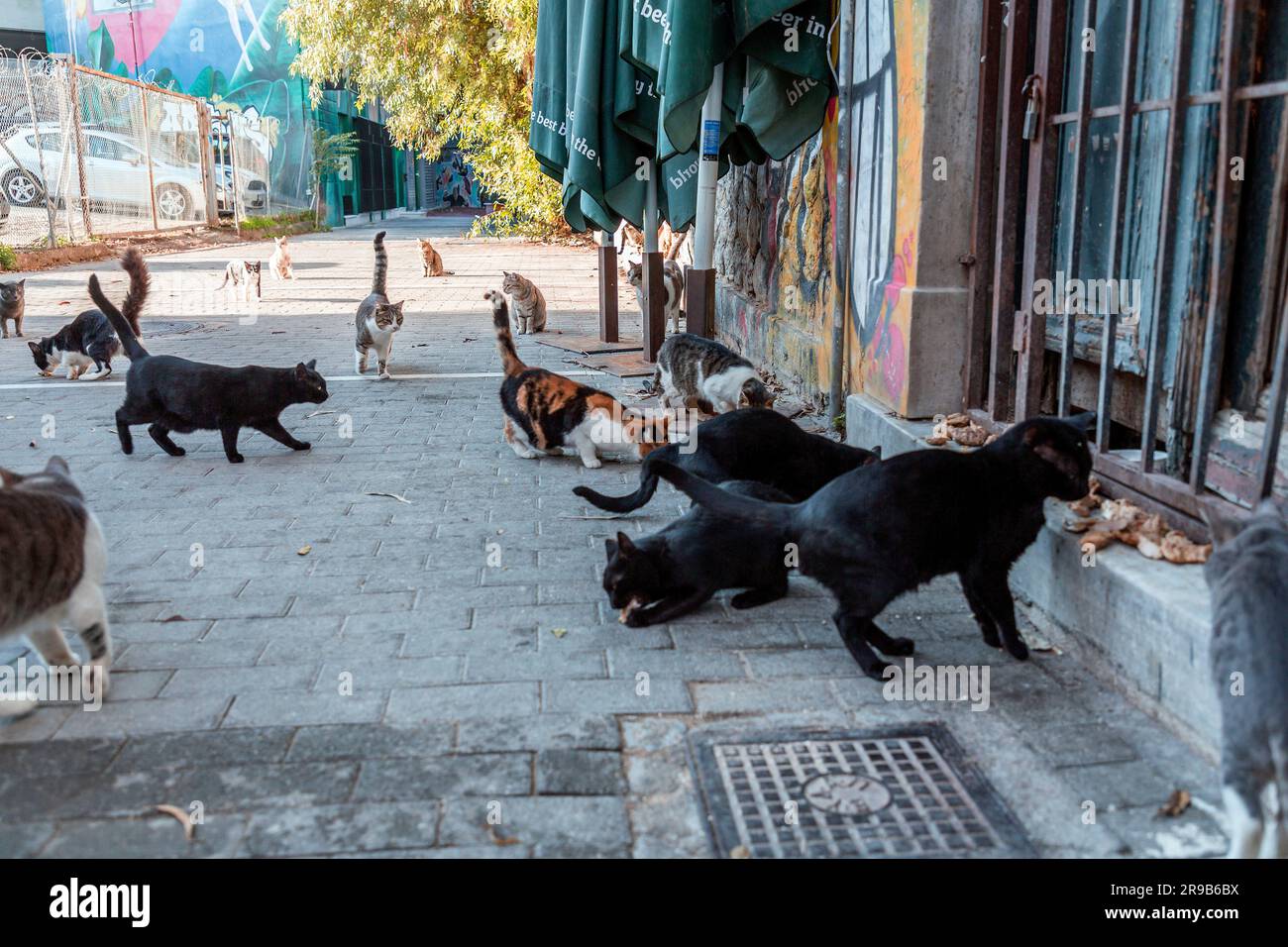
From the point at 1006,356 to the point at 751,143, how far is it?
353 centimetres

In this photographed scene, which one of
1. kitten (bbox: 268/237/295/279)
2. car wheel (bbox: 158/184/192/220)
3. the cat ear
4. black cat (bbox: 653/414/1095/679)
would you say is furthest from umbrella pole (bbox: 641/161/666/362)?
car wheel (bbox: 158/184/192/220)

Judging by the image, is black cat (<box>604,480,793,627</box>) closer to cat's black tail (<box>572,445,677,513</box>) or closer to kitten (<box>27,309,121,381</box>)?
cat's black tail (<box>572,445,677,513</box>)

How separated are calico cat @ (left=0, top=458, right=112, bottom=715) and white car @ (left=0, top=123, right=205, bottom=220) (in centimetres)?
1730

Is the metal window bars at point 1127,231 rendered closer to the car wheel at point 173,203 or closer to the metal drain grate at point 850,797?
the metal drain grate at point 850,797

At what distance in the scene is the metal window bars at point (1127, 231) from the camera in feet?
10.3

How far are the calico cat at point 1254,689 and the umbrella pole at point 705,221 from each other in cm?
505

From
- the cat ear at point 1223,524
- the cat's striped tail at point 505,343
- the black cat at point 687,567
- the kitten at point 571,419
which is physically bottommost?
the black cat at point 687,567

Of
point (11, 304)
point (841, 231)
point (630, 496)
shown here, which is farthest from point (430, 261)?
point (630, 496)

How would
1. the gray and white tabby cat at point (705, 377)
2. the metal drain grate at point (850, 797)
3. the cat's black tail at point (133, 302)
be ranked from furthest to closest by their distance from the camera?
the gray and white tabby cat at point (705, 377), the cat's black tail at point (133, 302), the metal drain grate at point (850, 797)

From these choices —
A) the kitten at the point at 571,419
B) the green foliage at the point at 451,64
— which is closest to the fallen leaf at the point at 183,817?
the kitten at the point at 571,419

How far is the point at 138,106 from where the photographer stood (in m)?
21.7

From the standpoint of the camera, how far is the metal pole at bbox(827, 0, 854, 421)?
18.8ft
